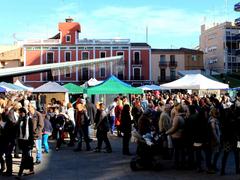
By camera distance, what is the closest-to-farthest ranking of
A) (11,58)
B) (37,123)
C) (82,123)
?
(37,123)
(82,123)
(11,58)

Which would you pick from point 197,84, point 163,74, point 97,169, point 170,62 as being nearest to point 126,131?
point 97,169

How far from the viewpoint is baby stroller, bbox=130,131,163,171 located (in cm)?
1063

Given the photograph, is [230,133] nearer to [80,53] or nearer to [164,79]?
[80,53]

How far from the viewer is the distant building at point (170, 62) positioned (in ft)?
246

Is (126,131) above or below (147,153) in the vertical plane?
above

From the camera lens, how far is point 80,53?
71625 millimetres

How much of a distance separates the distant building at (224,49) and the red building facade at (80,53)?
14.9 m

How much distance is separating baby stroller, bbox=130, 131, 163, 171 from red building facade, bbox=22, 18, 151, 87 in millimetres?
60239

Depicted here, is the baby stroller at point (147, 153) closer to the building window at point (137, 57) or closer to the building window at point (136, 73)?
the building window at point (136, 73)

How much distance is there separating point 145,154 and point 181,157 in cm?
117

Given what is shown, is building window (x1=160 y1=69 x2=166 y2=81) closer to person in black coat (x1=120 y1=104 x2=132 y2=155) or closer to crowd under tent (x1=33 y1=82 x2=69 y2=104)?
crowd under tent (x1=33 y1=82 x2=69 y2=104)

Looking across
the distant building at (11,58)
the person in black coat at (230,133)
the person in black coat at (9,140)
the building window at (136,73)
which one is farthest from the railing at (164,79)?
the person in black coat at (9,140)

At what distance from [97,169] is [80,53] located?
61504 millimetres

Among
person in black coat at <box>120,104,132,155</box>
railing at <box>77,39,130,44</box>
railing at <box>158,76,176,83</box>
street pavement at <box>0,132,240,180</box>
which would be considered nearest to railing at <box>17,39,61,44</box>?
railing at <box>77,39,130,44</box>
